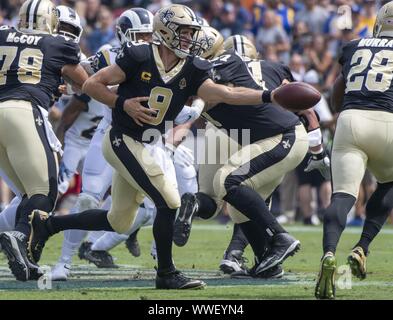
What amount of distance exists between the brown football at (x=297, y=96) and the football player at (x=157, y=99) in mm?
231

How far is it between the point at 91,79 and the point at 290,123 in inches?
66.8

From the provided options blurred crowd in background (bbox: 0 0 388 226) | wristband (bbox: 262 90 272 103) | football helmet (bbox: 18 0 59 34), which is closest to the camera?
wristband (bbox: 262 90 272 103)

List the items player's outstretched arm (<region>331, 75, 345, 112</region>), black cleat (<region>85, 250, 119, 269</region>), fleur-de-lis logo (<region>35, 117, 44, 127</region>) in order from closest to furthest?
fleur-de-lis logo (<region>35, 117, 44, 127</region>)
player's outstretched arm (<region>331, 75, 345, 112</region>)
black cleat (<region>85, 250, 119, 269</region>)

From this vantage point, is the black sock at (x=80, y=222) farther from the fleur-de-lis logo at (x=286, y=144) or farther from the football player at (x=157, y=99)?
the fleur-de-lis logo at (x=286, y=144)

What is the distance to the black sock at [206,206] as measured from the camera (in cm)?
727

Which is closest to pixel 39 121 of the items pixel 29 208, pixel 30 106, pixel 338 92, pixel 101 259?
pixel 30 106

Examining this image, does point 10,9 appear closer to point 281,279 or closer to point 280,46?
point 280,46

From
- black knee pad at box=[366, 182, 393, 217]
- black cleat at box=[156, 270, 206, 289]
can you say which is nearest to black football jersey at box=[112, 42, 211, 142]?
black cleat at box=[156, 270, 206, 289]

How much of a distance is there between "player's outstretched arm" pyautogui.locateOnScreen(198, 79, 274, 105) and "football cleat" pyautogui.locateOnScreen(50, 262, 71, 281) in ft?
5.34

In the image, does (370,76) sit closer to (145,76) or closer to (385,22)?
(385,22)

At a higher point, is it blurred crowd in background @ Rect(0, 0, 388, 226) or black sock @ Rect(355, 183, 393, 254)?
blurred crowd in background @ Rect(0, 0, 388, 226)

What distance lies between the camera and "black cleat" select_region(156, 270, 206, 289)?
20.5ft

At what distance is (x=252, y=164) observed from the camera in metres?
7.07

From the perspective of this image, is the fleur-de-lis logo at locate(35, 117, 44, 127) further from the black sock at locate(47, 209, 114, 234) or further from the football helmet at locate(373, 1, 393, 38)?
the football helmet at locate(373, 1, 393, 38)
